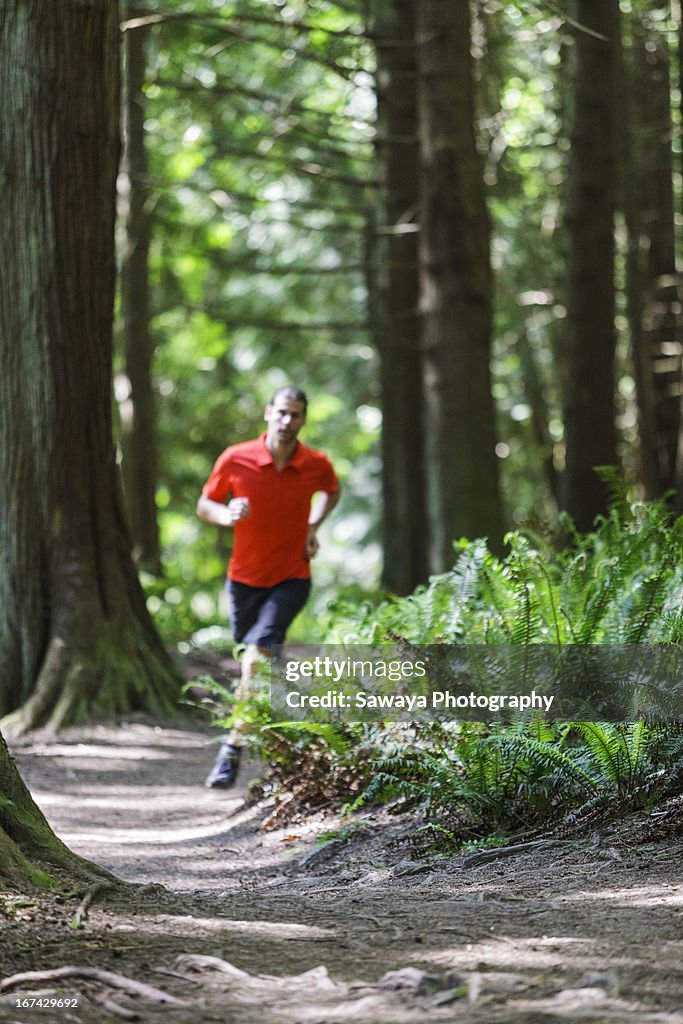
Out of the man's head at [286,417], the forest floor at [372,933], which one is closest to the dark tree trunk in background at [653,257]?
the man's head at [286,417]

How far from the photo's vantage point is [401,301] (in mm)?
15352

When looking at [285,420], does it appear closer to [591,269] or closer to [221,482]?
[221,482]

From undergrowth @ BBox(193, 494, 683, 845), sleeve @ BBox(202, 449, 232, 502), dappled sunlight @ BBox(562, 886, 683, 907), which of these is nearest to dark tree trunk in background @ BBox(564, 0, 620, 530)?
undergrowth @ BBox(193, 494, 683, 845)

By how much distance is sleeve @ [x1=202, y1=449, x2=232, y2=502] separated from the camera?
7.73m

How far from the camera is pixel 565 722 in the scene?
5.54m

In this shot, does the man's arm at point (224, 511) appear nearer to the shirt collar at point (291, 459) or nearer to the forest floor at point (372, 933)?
the shirt collar at point (291, 459)

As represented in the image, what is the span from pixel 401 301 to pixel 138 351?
3.55 metres

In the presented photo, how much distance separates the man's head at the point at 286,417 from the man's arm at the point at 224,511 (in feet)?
1.45

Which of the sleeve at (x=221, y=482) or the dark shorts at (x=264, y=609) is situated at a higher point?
the sleeve at (x=221, y=482)

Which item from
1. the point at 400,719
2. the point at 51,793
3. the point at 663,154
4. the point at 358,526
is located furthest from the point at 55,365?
the point at 358,526

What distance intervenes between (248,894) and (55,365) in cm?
556

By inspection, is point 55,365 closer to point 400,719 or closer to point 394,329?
point 400,719

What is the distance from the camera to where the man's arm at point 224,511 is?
286 inches

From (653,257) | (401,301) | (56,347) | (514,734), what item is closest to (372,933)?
(514,734)
